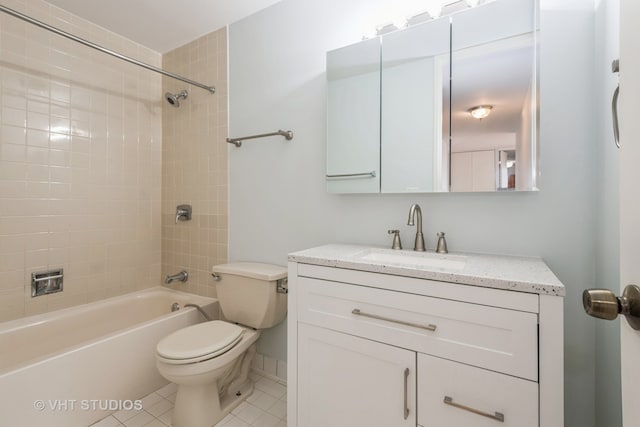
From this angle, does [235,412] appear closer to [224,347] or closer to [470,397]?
[224,347]

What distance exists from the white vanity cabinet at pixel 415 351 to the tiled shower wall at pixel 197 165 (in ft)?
3.83

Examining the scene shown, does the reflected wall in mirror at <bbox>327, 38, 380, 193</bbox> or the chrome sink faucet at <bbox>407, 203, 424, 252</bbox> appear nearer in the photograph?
the chrome sink faucet at <bbox>407, 203, 424, 252</bbox>

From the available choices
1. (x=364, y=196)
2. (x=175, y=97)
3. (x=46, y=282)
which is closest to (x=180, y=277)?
(x=46, y=282)

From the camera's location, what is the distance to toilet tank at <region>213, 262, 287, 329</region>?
5.48 ft

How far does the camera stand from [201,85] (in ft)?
6.85

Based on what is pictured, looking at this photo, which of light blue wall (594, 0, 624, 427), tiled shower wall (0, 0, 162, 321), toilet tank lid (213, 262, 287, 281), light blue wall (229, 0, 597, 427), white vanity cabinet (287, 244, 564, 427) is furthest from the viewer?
tiled shower wall (0, 0, 162, 321)

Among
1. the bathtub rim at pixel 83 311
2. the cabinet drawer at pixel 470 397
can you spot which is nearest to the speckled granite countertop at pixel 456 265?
the cabinet drawer at pixel 470 397

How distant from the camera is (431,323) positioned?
975 mm

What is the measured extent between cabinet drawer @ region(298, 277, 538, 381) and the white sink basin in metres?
0.19

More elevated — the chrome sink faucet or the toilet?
the chrome sink faucet

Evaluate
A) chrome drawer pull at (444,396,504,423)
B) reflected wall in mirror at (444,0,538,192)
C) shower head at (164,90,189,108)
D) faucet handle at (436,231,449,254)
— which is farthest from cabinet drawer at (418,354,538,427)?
shower head at (164,90,189,108)

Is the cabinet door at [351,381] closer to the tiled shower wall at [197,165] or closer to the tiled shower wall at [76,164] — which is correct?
the tiled shower wall at [197,165]

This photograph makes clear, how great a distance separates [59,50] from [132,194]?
3.33 feet

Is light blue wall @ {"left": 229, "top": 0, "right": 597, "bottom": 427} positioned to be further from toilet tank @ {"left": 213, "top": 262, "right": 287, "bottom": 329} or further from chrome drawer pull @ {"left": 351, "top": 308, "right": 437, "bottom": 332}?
chrome drawer pull @ {"left": 351, "top": 308, "right": 437, "bottom": 332}
